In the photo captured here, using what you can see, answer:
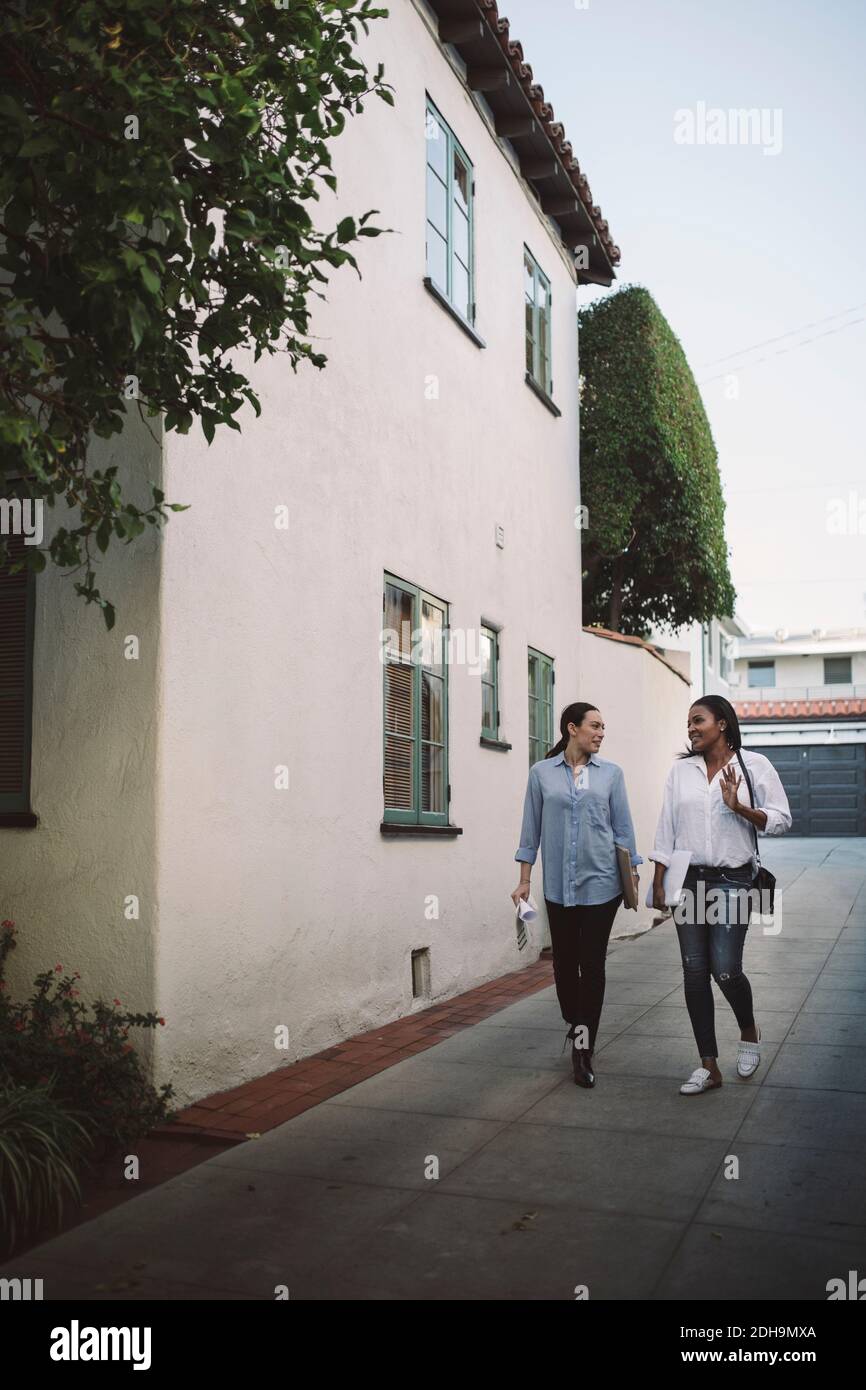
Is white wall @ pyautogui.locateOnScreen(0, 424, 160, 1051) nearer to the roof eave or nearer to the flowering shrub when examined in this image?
the flowering shrub

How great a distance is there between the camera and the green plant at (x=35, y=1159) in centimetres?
418

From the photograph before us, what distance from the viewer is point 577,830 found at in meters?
6.32

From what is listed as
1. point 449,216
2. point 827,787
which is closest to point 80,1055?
point 449,216

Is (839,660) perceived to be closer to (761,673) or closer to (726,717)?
(761,673)

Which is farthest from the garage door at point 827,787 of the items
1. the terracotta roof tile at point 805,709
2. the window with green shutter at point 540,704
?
the window with green shutter at point 540,704

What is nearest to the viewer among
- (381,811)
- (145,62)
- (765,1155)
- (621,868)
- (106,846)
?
(145,62)

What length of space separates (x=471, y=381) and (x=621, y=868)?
15.6 ft

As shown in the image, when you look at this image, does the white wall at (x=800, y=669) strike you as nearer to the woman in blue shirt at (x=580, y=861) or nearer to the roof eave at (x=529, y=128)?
the roof eave at (x=529, y=128)

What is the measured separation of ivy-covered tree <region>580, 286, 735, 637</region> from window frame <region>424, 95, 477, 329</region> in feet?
19.5

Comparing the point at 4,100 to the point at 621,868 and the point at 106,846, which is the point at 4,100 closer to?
the point at 106,846

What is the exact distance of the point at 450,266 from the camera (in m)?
9.38

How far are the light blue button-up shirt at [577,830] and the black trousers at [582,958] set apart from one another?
0.22ft

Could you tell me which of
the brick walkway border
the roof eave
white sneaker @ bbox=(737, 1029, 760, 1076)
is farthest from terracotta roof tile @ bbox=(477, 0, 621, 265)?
white sneaker @ bbox=(737, 1029, 760, 1076)

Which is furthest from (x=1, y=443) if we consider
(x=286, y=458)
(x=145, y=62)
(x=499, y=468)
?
(x=499, y=468)
